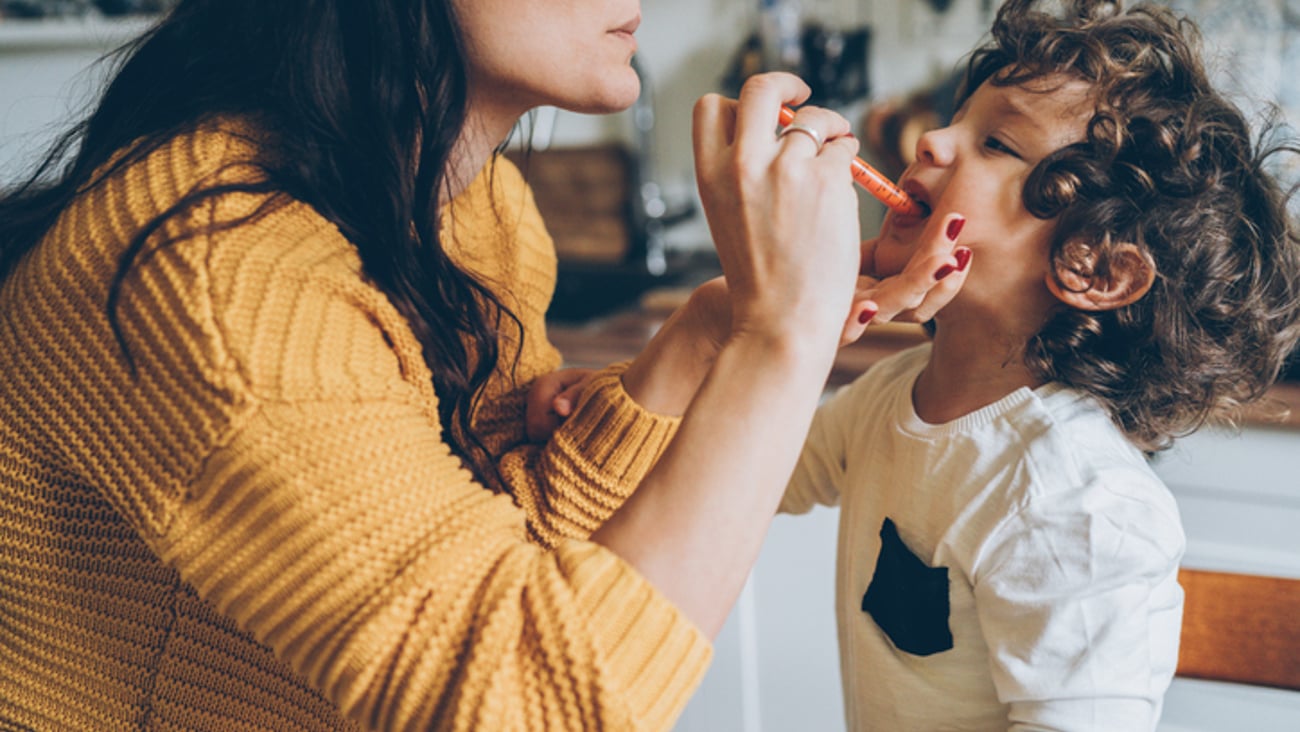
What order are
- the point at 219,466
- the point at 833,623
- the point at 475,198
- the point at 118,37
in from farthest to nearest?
1. the point at 118,37
2. the point at 833,623
3. the point at 475,198
4. the point at 219,466

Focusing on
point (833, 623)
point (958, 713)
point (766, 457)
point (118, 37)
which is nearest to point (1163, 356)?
point (958, 713)

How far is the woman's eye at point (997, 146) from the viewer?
83 cm

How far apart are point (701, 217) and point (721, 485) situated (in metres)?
1.65

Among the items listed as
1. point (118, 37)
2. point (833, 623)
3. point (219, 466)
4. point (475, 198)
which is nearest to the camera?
point (219, 466)

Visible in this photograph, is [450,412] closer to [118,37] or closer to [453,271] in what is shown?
[453,271]

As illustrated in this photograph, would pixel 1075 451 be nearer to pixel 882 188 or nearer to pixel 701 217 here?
pixel 882 188

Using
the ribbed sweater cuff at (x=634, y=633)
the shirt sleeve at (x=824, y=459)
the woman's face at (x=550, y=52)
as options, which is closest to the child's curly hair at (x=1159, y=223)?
the shirt sleeve at (x=824, y=459)

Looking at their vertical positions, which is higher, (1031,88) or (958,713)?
(1031,88)

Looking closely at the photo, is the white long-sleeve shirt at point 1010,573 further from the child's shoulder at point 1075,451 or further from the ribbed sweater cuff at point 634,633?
the ribbed sweater cuff at point 634,633

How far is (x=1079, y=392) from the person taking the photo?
83 cm

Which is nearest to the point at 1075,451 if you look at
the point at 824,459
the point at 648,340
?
the point at 824,459

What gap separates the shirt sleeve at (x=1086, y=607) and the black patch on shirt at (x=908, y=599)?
0.05m

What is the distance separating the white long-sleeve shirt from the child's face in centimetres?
11

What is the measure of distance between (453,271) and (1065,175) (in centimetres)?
51
